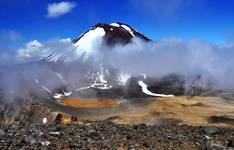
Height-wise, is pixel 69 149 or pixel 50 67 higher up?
pixel 50 67

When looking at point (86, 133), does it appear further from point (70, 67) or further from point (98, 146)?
point (70, 67)

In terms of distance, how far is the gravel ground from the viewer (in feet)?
36.4

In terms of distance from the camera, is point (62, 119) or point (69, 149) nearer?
point (69, 149)

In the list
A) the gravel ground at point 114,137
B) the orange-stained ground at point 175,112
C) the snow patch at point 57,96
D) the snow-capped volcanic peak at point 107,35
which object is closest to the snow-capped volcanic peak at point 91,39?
the snow-capped volcanic peak at point 107,35

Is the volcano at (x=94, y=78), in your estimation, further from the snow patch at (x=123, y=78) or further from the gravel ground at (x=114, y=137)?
the gravel ground at (x=114, y=137)

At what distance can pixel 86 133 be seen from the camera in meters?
12.3

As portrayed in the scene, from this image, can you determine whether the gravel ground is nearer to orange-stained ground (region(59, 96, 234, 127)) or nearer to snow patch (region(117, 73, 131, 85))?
orange-stained ground (region(59, 96, 234, 127))

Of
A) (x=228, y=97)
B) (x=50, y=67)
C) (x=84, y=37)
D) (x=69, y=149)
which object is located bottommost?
(x=69, y=149)

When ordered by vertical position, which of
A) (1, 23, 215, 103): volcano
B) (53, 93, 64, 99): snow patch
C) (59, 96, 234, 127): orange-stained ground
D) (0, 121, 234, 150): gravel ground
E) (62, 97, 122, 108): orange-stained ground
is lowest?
(0, 121, 234, 150): gravel ground

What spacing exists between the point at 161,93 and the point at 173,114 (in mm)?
19828

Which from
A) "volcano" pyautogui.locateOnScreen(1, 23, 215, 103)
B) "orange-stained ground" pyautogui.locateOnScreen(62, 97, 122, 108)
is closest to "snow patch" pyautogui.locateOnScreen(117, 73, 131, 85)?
"volcano" pyautogui.locateOnScreen(1, 23, 215, 103)

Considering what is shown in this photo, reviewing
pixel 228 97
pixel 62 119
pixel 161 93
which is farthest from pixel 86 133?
pixel 161 93

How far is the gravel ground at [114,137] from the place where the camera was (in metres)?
11.1

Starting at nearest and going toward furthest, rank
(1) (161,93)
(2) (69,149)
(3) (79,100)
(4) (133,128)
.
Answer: (2) (69,149) → (4) (133,128) → (3) (79,100) → (1) (161,93)
